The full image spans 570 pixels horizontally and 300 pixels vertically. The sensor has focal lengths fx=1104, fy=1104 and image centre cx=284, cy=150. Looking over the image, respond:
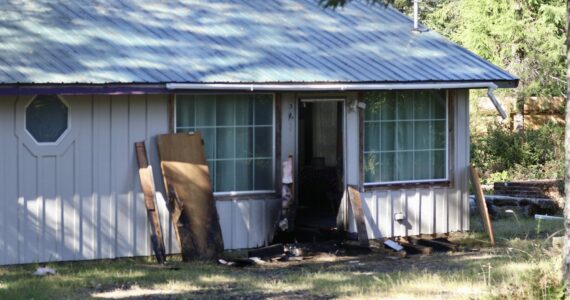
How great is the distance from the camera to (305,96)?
14.9 m

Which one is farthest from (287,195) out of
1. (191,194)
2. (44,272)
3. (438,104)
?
(44,272)

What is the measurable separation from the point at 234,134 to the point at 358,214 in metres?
2.01

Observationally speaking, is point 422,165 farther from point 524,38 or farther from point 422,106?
point 524,38

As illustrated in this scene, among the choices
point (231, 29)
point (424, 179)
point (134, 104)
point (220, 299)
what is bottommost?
point (220, 299)

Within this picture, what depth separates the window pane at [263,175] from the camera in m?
14.7

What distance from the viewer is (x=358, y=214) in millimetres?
14914

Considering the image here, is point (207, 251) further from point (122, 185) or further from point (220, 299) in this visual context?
point (220, 299)

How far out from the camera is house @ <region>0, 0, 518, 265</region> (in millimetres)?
13125

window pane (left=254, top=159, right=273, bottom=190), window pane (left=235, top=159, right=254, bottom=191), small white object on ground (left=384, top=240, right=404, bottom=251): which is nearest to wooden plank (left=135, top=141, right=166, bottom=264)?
window pane (left=235, top=159, right=254, bottom=191)

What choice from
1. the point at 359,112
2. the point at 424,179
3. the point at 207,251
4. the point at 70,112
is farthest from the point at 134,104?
the point at 424,179

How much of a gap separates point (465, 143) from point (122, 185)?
17.7ft

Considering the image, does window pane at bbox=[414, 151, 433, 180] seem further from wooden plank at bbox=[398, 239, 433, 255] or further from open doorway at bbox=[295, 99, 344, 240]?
wooden plank at bbox=[398, 239, 433, 255]

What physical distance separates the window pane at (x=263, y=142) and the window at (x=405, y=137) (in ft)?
4.82

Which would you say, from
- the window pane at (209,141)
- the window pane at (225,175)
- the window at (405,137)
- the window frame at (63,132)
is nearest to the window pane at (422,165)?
the window at (405,137)
